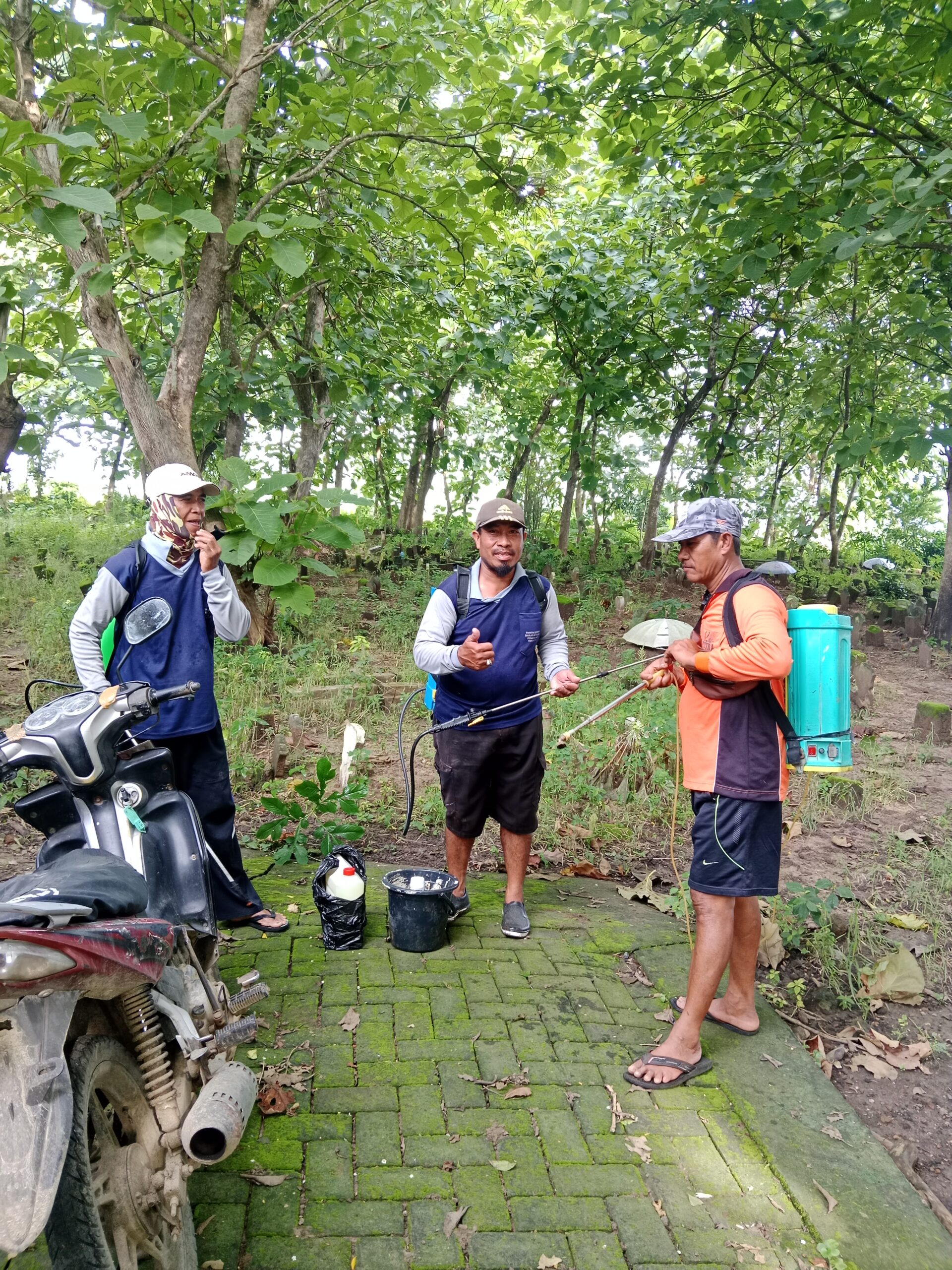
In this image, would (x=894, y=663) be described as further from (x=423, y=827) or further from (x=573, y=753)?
(x=423, y=827)

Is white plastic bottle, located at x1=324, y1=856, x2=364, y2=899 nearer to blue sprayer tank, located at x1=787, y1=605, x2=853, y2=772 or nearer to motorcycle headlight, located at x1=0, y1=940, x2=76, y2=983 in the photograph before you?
blue sprayer tank, located at x1=787, y1=605, x2=853, y2=772

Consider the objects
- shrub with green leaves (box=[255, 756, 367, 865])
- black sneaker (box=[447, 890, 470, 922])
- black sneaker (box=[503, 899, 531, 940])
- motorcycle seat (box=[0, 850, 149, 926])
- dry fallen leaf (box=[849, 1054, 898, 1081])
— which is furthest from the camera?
shrub with green leaves (box=[255, 756, 367, 865])

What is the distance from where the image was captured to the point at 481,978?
3.50m

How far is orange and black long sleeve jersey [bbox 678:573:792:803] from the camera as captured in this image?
2746mm

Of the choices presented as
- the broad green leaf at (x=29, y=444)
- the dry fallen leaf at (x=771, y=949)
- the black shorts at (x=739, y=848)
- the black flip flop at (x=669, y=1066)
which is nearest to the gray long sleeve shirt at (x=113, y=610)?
the broad green leaf at (x=29, y=444)

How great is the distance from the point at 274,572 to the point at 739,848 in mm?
2242

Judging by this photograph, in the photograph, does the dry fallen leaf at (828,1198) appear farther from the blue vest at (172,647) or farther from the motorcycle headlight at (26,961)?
the blue vest at (172,647)

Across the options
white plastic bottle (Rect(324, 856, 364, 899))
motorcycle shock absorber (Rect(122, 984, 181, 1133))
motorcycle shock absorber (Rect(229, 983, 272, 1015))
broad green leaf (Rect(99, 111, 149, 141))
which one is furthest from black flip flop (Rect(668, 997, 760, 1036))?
broad green leaf (Rect(99, 111, 149, 141))

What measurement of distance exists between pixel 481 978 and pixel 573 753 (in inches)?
97.3

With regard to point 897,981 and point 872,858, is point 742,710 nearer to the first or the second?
point 897,981

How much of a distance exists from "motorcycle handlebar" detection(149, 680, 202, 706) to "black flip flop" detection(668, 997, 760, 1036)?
2.25m

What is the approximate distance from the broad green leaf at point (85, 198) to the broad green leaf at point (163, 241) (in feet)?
2.24

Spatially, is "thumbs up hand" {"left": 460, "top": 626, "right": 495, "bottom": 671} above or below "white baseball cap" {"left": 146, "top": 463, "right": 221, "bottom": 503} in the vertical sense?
below

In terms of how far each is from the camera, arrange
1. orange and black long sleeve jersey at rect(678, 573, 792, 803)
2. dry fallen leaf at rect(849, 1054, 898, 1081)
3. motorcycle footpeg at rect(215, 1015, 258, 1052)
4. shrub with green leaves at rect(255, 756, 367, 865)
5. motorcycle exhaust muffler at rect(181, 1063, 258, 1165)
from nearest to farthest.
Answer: motorcycle exhaust muffler at rect(181, 1063, 258, 1165)
motorcycle footpeg at rect(215, 1015, 258, 1052)
orange and black long sleeve jersey at rect(678, 573, 792, 803)
dry fallen leaf at rect(849, 1054, 898, 1081)
shrub with green leaves at rect(255, 756, 367, 865)
